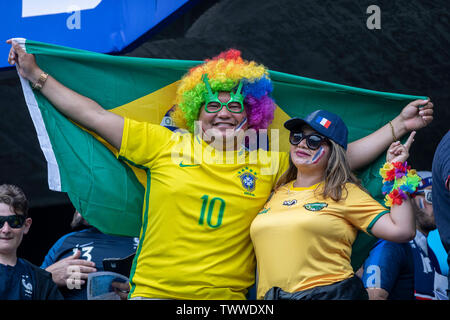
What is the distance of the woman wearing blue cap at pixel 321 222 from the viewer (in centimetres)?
301

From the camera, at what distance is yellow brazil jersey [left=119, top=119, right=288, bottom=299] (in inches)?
128

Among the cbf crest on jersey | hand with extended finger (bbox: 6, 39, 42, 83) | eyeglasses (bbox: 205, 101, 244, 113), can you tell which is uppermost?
hand with extended finger (bbox: 6, 39, 42, 83)

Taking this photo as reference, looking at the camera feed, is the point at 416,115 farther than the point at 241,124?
Yes

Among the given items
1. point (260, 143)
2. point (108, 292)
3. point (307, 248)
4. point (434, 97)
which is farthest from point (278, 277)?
point (434, 97)

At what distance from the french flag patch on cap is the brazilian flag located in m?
0.55

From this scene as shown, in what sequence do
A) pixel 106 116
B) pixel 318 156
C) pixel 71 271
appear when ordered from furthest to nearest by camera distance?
1. pixel 71 271
2. pixel 106 116
3. pixel 318 156

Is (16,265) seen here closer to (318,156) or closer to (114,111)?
(114,111)

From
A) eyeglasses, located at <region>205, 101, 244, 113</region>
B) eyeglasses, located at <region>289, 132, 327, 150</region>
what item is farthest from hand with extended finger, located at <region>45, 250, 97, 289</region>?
eyeglasses, located at <region>289, 132, 327, 150</region>

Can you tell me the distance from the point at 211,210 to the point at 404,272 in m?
1.52

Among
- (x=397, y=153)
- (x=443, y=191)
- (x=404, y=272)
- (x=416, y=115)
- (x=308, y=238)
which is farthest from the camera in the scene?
(x=404, y=272)

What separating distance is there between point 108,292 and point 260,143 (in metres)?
1.32

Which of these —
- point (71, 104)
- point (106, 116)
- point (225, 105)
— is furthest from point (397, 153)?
point (71, 104)

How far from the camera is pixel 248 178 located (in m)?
3.43

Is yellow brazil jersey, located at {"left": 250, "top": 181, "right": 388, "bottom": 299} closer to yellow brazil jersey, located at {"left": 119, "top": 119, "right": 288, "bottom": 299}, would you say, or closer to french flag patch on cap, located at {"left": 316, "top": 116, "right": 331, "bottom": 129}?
yellow brazil jersey, located at {"left": 119, "top": 119, "right": 288, "bottom": 299}
